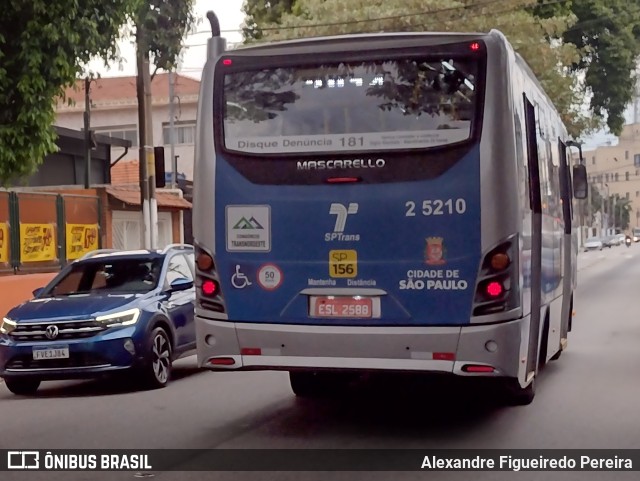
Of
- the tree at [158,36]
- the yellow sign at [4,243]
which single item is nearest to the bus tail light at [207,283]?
the tree at [158,36]

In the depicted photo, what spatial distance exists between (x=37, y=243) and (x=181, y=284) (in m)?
9.18

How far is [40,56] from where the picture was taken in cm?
1185

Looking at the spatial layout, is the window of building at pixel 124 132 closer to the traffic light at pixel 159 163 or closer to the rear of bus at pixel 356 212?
the traffic light at pixel 159 163

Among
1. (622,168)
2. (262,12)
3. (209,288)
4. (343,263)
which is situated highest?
(262,12)

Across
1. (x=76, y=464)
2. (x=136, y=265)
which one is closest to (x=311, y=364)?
(x=76, y=464)

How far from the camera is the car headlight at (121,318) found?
10.6 m

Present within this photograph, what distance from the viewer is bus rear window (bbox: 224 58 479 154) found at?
759 cm

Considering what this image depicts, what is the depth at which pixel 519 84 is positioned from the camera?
26.6 feet

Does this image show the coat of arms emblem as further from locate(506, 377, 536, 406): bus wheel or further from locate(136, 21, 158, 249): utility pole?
locate(136, 21, 158, 249): utility pole

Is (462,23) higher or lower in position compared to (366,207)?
higher

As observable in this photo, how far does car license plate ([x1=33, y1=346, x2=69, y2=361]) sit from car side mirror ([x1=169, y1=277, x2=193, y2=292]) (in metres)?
1.64

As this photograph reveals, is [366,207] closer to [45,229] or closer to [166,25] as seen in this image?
[166,25]

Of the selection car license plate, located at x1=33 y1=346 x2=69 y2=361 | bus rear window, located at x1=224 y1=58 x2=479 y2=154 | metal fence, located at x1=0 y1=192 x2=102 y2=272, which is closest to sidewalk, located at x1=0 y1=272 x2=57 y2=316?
metal fence, located at x1=0 y1=192 x2=102 y2=272

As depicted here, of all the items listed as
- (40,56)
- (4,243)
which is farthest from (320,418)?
(4,243)
